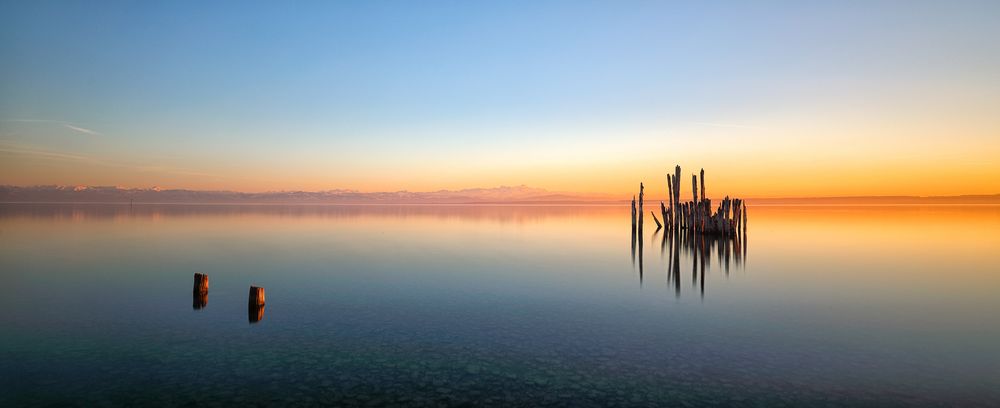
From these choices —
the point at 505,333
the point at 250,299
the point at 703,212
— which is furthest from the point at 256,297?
the point at 703,212

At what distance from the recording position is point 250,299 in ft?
43.5

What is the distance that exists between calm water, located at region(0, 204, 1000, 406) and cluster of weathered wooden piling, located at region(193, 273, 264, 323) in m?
0.22

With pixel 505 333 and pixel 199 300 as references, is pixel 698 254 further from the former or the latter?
pixel 199 300

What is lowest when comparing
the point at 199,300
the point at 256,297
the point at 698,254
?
the point at 698,254

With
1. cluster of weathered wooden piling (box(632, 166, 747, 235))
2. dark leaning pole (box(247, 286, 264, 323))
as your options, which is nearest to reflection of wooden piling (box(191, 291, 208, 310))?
dark leaning pole (box(247, 286, 264, 323))

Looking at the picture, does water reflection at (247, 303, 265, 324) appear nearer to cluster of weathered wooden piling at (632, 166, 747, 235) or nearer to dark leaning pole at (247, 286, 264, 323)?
dark leaning pole at (247, 286, 264, 323)

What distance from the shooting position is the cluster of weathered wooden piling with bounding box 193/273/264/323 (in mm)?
12646

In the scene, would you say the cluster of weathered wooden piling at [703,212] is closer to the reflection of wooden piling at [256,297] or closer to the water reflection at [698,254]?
the water reflection at [698,254]

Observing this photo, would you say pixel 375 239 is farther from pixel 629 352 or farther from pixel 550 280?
pixel 629 352

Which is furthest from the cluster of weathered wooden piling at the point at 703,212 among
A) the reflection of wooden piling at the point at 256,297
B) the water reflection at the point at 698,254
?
the reflection of wooden piling at the point at 256,297

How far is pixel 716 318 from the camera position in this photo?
40.8ft

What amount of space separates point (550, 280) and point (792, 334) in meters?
8.61

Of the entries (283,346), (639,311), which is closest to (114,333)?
A: (283,346)

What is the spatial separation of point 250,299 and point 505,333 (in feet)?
22.4
